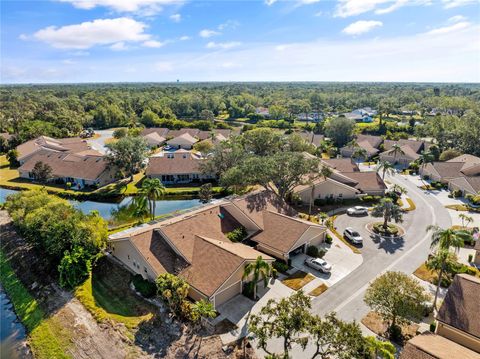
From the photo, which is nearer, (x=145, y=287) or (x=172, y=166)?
(x=145, y=287)

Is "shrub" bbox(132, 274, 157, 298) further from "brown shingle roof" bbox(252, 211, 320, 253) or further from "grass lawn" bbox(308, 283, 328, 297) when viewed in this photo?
"grass lawn" bbox(308, 283, 328, 297)

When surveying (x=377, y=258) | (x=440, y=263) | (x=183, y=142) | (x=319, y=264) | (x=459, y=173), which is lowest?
(x=377, y=258)

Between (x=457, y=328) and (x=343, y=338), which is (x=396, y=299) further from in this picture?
(x=343, y=338)

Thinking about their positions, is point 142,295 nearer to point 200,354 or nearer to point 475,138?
point 200,354

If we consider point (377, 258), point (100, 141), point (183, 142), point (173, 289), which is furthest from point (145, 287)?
point (100, 141)

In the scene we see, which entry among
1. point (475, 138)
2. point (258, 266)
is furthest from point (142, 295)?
point (475, 138)

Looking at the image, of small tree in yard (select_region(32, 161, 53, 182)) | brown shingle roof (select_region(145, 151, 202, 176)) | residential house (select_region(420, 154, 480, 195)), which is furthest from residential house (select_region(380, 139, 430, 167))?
small tree in yard (select_region(32, 161, 53, 182))
